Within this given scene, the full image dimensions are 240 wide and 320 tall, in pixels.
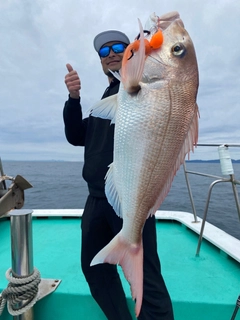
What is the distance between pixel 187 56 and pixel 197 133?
0.39 meters

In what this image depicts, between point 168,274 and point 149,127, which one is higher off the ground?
point 149,127

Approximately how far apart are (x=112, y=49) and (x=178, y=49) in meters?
0.74

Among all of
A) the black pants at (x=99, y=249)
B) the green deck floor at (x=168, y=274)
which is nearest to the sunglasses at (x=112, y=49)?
the black pants at (x=99, y=249)

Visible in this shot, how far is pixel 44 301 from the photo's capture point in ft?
6.24

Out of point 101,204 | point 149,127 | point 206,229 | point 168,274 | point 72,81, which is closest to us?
point 149,127

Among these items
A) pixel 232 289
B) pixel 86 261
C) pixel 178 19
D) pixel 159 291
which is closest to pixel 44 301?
pixel 86 261

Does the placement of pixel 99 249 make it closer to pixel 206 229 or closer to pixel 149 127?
pixel 149 127

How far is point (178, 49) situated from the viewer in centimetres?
125

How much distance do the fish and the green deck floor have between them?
862 millimetres

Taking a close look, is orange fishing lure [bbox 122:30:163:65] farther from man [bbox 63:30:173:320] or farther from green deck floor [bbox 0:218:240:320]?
green deck floor [bbox 0:218:240:320]

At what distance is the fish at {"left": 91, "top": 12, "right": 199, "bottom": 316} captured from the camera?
1190mm

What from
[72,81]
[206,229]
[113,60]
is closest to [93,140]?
[72,81]

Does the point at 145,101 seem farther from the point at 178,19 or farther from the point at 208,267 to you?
the point at 208,267

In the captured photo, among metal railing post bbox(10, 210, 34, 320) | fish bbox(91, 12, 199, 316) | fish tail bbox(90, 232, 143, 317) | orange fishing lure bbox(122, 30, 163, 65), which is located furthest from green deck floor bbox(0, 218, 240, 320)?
orange fishing lure bbox(122, 30, 163, 65)
